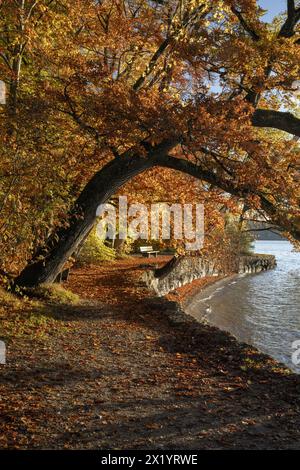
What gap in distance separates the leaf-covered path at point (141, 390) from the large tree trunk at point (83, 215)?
1453mm

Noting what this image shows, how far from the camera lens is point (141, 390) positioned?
6.07 m

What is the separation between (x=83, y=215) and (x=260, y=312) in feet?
34.9

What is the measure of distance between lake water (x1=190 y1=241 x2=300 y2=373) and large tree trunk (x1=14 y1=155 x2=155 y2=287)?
636 cm

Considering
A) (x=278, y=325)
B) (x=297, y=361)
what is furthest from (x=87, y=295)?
(x=278, y=325)

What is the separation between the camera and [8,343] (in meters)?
7.46

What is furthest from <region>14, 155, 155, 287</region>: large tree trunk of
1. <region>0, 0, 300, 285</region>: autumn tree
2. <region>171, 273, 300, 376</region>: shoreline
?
<region>171, 273, 300, 376</region>: shoreline

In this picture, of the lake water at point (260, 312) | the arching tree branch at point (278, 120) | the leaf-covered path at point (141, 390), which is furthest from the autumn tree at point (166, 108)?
the lake water at point (260, 312)

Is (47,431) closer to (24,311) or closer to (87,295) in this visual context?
Result: (24,311)

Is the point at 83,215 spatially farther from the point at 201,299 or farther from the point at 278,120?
the point at 201,299

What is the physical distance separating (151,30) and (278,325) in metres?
11.3

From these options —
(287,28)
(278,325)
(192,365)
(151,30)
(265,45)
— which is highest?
(151,30)

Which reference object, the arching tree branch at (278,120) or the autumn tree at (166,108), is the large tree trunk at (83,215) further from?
the arching tree branch at (278,120)

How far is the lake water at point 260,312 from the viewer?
13.2m

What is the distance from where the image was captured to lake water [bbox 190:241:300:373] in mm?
13198
